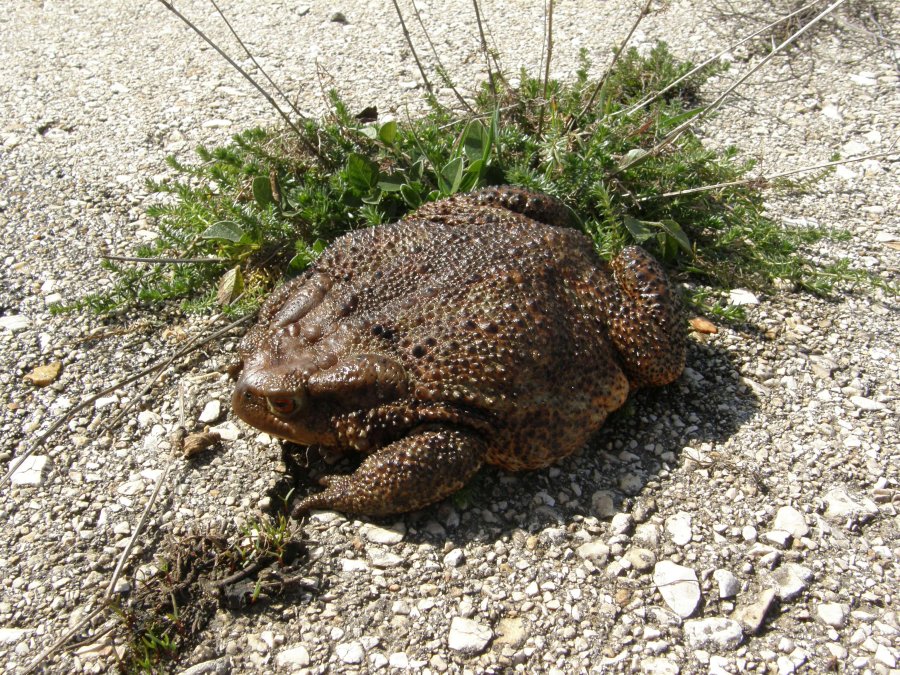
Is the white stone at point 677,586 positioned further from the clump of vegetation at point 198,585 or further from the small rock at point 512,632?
the clump of vegetation at point 198,585

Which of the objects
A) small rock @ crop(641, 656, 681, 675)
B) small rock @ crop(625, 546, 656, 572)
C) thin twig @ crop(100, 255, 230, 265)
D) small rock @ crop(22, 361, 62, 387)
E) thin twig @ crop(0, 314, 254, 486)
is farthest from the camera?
thin twig @ crop(100, 255, 230, 265)

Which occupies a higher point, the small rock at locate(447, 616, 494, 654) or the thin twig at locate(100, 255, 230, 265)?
the thin twig at locate(100, 255, 230, 265)

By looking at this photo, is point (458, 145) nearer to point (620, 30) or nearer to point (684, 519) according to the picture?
point (684, 519)

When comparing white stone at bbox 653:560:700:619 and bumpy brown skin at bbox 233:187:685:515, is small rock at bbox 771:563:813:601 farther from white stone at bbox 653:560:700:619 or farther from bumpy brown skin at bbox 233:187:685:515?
bumpy brown skin at bbox 233:187:685:515

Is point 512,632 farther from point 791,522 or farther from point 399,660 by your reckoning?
point 791,522

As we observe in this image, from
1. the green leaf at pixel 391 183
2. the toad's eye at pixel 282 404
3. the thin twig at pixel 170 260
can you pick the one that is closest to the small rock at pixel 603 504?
the toad's eye at pixel 282 404

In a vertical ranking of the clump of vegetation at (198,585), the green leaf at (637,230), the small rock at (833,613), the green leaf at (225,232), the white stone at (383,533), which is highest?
the green leaf at (225,232)

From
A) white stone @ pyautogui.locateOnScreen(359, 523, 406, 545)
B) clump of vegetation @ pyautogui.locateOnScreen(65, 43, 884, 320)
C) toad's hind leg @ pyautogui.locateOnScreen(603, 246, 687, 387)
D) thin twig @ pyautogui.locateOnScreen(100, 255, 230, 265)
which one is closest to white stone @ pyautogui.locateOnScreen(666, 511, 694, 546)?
toad's hind leg @ pyautogui.locateOnScreen(603, 246, 687, 387)

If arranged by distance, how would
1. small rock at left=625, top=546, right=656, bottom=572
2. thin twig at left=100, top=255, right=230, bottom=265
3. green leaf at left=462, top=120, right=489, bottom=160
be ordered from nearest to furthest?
small rock at left=625, top=546, right=656, bottom=572 < thin twig at left=100, top=255, right=230, bottom=265 < green leaf at left=462, top=120, right=489, bottom=160

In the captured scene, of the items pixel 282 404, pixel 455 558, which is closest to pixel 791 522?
pixel 455 558
